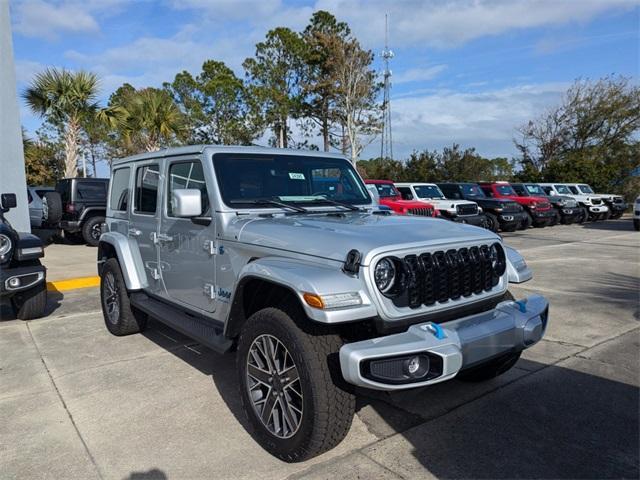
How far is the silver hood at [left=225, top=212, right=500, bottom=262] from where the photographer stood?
2.75m

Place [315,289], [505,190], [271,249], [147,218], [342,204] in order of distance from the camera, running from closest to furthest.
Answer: [315,289] < [271,249] < [342,204] < [147,218] < [505,190]

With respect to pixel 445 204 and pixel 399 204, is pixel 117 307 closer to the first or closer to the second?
pixel 399 204

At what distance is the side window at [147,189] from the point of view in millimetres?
4465

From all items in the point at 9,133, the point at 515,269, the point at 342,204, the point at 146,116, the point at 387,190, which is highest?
the point at 146,116

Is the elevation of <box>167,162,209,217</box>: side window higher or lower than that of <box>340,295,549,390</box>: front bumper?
higher

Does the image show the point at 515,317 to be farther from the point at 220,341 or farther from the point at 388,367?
the point at 220,341

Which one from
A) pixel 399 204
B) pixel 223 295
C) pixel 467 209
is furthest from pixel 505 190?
pixel 223 295

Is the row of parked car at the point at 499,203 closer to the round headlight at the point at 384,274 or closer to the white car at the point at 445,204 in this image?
the white car at the point at 445,204

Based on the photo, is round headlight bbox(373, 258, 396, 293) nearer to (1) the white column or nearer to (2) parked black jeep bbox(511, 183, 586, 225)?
(1) the white column

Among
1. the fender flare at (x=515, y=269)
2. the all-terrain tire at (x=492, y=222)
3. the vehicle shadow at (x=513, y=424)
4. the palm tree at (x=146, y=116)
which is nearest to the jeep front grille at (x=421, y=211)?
the all-terrain tire at (x=492, y=222)

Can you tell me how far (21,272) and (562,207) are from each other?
19.8 metres

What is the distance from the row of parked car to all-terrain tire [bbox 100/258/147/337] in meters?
7.94

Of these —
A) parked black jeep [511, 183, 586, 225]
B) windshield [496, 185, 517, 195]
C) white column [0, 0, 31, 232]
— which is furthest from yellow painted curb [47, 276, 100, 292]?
parked black jeep [511, 183, 586, 225]

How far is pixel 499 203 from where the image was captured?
16703 mm
